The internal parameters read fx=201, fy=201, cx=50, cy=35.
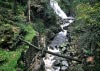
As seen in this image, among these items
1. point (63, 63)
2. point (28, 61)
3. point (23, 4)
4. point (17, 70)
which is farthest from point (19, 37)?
point (23, 4)

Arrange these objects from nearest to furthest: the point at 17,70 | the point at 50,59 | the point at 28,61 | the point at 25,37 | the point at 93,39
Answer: the point at 93,39 < the point at 17,70 < the point at 28,61 < the point at 25,37 < the point at 50,59

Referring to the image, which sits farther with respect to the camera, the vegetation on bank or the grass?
the grass

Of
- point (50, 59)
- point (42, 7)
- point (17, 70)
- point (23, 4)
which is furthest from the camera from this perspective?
point (42, 7)

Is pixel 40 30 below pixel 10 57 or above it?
below

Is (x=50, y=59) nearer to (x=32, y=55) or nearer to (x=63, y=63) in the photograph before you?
(x=63, y=63)

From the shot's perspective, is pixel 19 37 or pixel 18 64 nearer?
pixel 18 64

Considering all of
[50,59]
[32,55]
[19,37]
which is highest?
[19,37]

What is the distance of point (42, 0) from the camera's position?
972 inches

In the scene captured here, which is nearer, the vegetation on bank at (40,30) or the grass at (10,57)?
the vegetation on bank at (40,30)

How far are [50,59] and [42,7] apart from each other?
7.44 metres

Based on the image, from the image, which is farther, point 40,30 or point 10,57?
point 40,30

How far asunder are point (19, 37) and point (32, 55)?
5.04ft

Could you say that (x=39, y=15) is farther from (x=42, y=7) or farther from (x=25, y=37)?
(x=25, y=37)

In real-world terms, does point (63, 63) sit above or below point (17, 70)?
below
